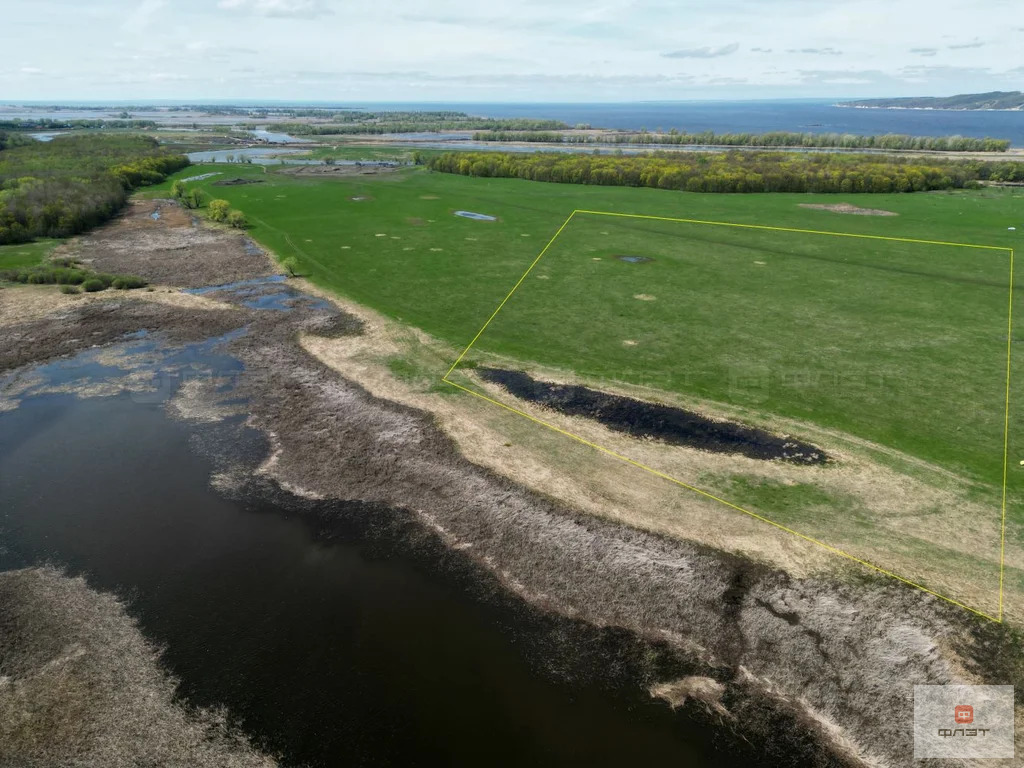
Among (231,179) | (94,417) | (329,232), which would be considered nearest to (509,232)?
(329,232)

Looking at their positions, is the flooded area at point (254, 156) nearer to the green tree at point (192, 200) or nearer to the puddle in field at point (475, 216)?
the green tree at point (192, 200)

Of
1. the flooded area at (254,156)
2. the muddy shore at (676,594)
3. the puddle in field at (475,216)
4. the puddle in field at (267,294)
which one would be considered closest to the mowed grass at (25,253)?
the puddle in field at (267,294)

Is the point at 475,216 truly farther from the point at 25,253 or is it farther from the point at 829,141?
the point at 829,141

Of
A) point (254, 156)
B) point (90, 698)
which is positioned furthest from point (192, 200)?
point (90, 698)

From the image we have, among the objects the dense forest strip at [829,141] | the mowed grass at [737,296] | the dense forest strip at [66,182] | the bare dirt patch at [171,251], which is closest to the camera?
the mowed grass at [737,296]

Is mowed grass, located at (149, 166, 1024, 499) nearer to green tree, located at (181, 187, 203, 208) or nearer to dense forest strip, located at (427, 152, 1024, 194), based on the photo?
green tree, located at (181, 187, 203, 208)

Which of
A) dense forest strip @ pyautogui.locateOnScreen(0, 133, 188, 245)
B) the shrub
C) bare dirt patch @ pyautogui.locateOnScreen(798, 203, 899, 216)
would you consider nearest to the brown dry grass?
the shrub
